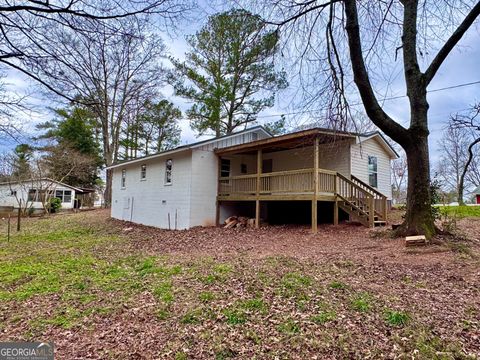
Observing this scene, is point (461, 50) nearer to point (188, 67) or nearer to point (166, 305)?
point (166, 305)

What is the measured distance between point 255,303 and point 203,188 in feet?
33.4

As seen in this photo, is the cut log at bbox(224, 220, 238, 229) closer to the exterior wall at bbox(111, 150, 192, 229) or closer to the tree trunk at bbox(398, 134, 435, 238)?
the exterior wall at bbox(111, 150, 192, 229)

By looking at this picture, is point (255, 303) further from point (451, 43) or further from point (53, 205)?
point (53, 205)

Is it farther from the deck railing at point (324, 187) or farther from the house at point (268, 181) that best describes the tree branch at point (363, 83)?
the deck railing at point (324, 187)

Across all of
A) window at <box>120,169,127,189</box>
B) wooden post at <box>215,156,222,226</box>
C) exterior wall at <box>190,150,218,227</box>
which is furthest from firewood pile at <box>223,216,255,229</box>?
window at <box>120,169,127,189</box>

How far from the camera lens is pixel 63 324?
443 cm

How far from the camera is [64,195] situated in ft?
107

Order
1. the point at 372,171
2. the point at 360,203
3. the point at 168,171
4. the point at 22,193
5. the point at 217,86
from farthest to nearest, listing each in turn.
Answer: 1. the point at 22,193
2. the point at 217,86
3. the point at 168,171
4. the point at 372,171
5. the point at 360,203

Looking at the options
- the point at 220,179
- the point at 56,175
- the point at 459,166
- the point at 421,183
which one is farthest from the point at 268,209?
the point at 459,166

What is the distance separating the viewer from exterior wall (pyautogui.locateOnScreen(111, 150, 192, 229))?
47.6ft

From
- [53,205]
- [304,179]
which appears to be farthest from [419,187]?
[53,205]

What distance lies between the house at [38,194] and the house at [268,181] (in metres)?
14.8

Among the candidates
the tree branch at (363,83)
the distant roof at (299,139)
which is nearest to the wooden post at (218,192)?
the distant roof at (299,139)

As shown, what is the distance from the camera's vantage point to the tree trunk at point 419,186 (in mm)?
7781
